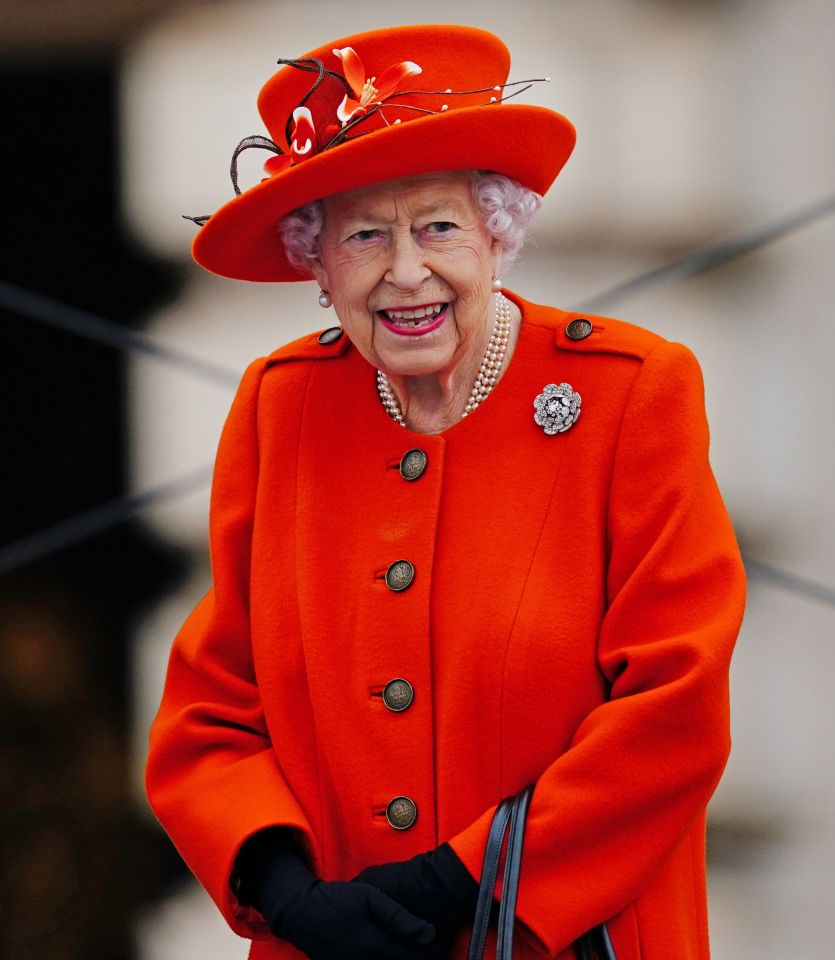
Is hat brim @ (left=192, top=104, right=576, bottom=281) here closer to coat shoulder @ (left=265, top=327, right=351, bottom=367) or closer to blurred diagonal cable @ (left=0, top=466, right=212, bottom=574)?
coat shoulder @ (left=265, top=327, right=351, bottom=367)

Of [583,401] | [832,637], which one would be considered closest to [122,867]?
[832,637]

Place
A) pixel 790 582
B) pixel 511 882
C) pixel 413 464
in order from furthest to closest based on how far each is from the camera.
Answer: pixel 790 582 → pixel 413 464 → pixel 511 882

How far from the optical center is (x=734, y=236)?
9.51 feet

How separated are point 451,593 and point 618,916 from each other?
465 millimetres

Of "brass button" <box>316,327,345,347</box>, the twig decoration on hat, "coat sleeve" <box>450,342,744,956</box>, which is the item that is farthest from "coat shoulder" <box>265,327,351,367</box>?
"coat sleeve" <box>450,342,744,956</box>

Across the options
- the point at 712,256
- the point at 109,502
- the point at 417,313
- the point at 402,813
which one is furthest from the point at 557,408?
the point at 109,502

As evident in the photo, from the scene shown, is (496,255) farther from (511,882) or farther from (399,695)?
(511,882)

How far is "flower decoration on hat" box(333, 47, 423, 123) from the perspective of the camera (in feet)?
6.23

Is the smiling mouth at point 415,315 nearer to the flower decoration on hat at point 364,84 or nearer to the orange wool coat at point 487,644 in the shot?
the orange wool coat at point 487,644

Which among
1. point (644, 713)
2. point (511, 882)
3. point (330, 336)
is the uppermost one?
point (330, 336)

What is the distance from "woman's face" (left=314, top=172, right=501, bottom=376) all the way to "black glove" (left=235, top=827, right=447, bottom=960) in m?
0.68

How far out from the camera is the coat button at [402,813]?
194cm

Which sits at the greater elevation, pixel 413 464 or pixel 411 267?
pixel 411 267

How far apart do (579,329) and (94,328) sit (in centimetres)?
149
